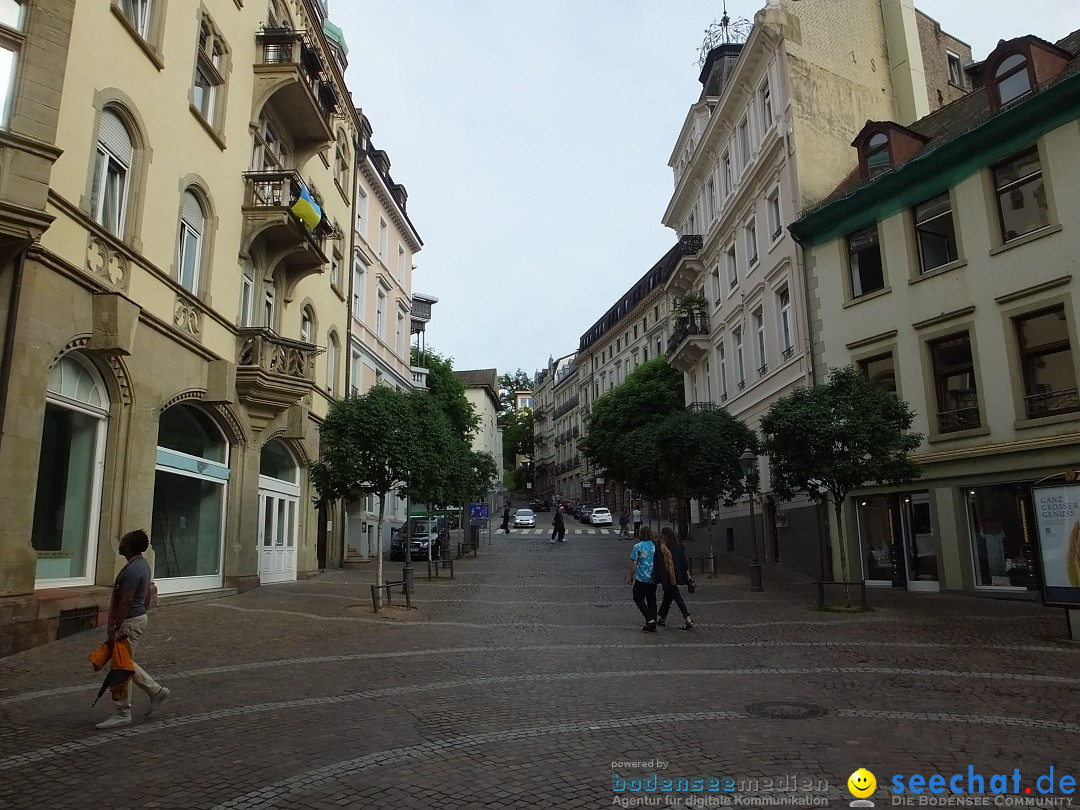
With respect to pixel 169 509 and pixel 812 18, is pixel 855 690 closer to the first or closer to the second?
pixel 169 509

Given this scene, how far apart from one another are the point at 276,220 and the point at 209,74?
3.31 m

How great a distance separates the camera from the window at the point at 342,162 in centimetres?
2661

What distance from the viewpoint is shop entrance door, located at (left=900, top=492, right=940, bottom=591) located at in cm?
1795

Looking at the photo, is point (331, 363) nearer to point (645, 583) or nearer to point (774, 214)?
point (774, 214)

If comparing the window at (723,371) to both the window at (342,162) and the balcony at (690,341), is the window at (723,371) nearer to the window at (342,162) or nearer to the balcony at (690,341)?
the balcony at (690,341)

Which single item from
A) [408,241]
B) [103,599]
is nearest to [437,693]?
[103,599]

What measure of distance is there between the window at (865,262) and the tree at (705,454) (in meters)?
4.80

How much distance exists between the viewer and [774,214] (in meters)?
24.4

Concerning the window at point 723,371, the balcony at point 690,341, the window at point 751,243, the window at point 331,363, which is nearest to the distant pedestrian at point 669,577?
the window at point 331,363

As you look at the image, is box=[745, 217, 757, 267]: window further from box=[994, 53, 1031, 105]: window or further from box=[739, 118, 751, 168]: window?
box=[994, 53, 1031, 105]: window

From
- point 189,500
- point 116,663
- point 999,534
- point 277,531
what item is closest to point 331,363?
point 277,531

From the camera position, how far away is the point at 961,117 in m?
20.0

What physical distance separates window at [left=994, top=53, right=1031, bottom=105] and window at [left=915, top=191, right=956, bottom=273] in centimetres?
236

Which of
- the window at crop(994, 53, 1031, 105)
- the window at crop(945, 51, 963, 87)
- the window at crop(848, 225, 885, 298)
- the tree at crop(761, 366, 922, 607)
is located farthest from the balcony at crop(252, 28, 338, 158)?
the window at crop(945, 51, 963, 87)
